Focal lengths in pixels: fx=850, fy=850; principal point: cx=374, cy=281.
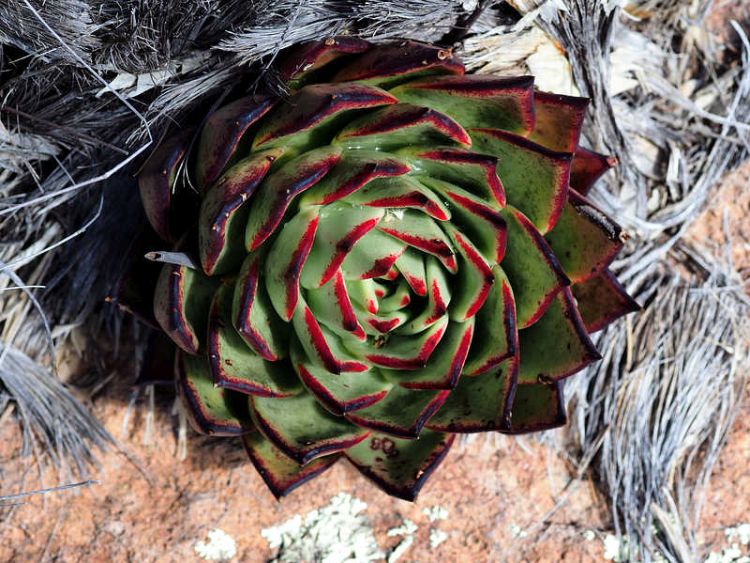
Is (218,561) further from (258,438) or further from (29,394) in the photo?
(29,394)

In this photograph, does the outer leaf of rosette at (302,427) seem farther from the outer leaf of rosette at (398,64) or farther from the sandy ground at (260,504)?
the outer leaf of rosette at (398,64)

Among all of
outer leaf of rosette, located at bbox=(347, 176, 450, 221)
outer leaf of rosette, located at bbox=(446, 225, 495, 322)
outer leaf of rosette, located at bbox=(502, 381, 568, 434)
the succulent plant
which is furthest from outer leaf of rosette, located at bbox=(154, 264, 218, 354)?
outer leaf of rosette, located at bbox=(502, 381, 568, 434)

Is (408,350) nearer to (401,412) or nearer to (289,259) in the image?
(401,412)

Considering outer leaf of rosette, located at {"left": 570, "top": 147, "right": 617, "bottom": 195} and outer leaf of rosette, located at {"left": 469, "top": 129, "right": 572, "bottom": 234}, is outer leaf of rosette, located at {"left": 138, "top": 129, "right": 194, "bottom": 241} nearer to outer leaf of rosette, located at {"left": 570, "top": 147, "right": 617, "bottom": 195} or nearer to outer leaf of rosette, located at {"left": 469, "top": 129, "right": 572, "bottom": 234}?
outer leaf of rosette, located at {"left": 469, "top": 129, "right": 572, "bottom": 234}

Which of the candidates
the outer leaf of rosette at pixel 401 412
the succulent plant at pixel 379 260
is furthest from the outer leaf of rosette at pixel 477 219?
the outer leaf of rosette at pixel 401 412

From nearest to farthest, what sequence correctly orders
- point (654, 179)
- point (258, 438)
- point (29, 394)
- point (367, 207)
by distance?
point (367, 207)
point (258, 438)
point (29, 394)
point (654, 179)

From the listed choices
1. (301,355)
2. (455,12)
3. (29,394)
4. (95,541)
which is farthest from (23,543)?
(455,12)
